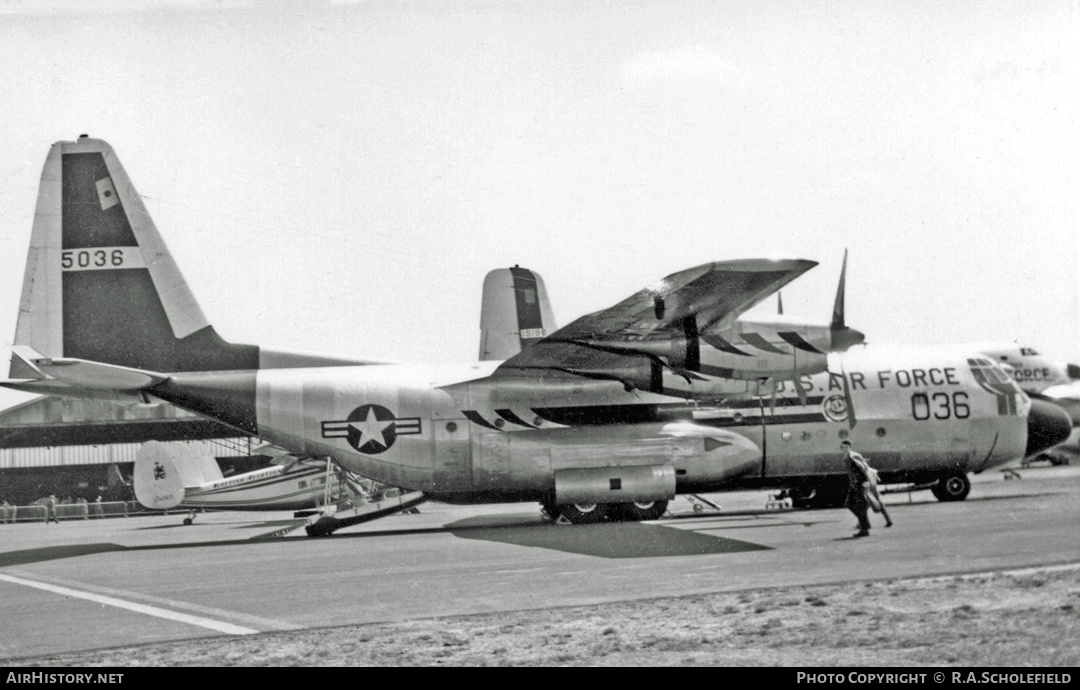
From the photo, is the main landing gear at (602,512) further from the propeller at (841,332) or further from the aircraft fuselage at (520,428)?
the propeller at (841,332)

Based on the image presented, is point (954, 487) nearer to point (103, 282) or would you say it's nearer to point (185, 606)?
point (185, 606)

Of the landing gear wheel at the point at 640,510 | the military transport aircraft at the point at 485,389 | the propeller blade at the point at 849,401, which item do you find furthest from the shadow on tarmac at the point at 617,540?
the propeller blade at the point at 849,401

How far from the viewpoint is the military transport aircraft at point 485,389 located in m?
18.0

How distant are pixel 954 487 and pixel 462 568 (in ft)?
44.4

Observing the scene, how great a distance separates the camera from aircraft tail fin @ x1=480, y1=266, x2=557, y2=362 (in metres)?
27.2

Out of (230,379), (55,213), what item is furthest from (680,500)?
(55,213)

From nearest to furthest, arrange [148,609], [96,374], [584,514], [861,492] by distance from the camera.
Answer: [148,609], [861,492], [96,374], [584,514]

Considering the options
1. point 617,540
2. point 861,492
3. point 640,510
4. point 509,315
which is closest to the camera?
point 861,492

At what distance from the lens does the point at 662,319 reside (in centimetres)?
1741

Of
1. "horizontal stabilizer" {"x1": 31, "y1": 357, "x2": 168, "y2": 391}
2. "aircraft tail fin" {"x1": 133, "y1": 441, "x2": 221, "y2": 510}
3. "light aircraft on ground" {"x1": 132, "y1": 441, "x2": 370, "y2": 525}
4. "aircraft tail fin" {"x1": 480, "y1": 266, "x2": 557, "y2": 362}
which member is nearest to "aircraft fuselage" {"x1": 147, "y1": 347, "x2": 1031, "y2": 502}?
"horizontal stabilizer" {"x1": 31, "y1": 357, "x2": 168, "y2": 391}

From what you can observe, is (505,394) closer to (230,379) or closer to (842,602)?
(230,379)

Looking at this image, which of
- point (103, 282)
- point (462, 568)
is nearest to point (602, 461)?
point (462, 568)

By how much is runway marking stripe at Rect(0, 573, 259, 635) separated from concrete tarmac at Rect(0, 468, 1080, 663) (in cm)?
3

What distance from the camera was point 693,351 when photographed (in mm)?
17844
